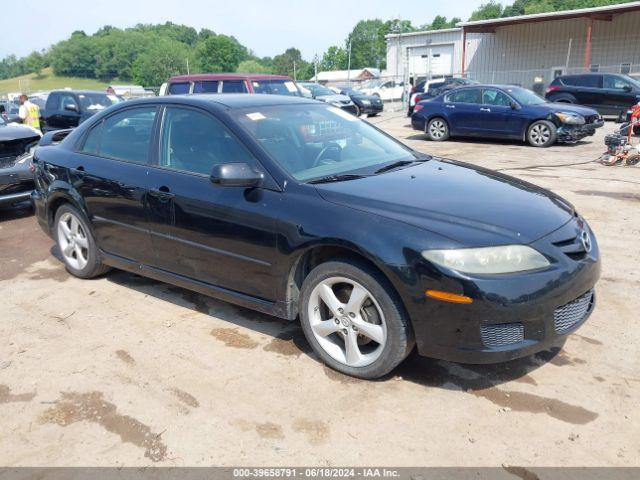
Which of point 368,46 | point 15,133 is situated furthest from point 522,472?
point 368,46

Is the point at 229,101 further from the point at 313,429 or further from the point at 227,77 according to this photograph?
the point at 227,77

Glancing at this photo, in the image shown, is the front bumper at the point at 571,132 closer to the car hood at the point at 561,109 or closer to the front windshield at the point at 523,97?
the car hood at the point at 561,109

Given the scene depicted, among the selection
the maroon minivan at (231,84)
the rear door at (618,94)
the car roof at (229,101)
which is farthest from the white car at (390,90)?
the car roof at (229,101)

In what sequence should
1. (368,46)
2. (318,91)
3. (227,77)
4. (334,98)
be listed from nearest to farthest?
(227,77) < (334,98) < (318,91) < (368,46)

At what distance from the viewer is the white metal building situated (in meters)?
28.6

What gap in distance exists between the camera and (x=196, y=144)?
154 inches

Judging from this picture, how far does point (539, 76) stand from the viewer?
94.3 ft

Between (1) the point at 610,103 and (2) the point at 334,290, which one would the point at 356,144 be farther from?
(1) the point at 610,103

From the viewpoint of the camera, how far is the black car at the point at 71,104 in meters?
13.6

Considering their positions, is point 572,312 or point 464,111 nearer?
point 572,312

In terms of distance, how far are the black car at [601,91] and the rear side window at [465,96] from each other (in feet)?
18.5

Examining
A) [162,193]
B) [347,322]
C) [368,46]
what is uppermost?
[368,46]

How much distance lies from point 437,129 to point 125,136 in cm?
1160

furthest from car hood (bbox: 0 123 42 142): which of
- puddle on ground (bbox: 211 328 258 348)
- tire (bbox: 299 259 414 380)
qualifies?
tire (bbox: 299 259 414 380)
